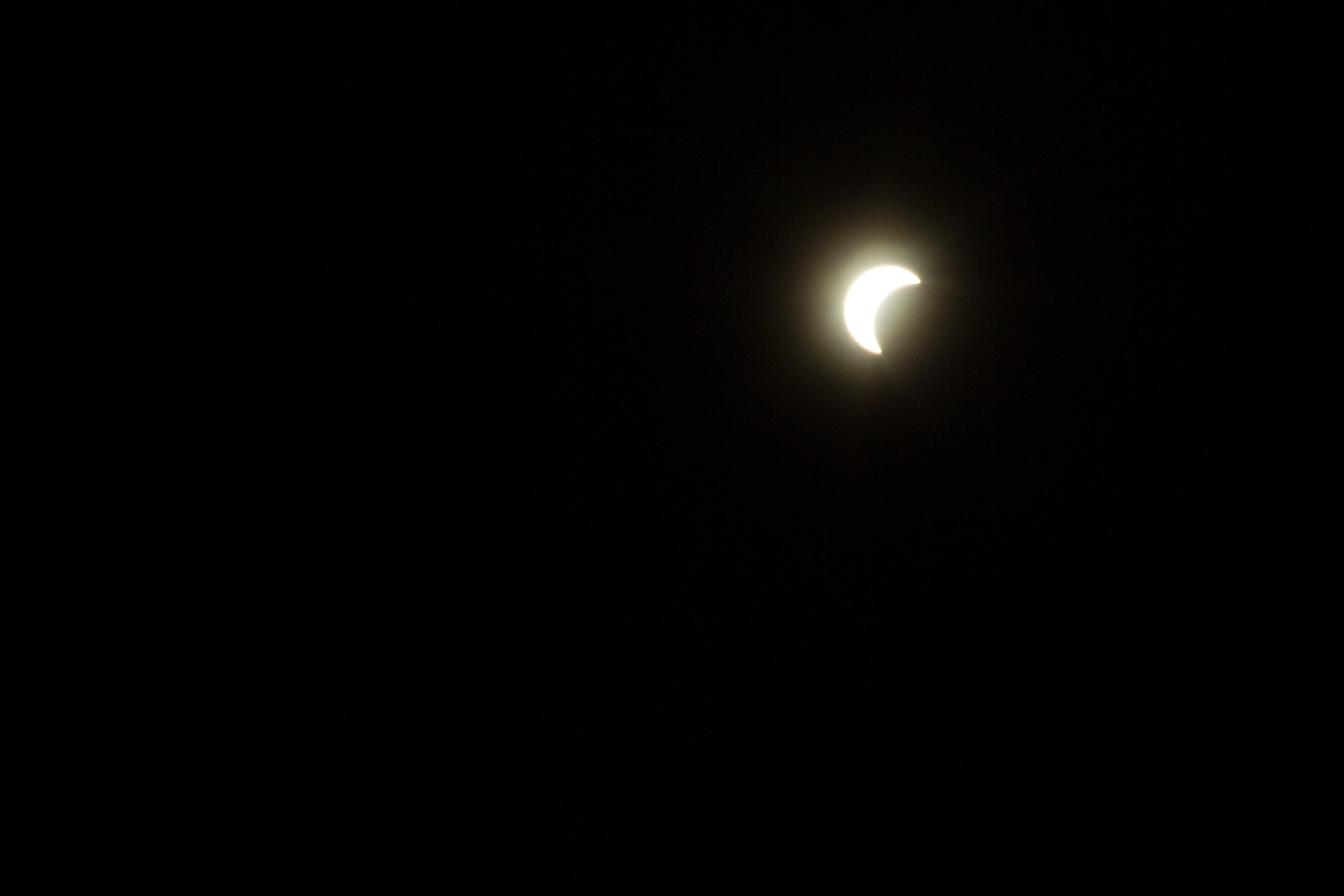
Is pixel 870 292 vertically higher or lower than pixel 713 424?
higher

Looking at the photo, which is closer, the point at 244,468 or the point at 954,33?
the point at 954,33

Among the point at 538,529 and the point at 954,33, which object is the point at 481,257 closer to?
the point at 538,529

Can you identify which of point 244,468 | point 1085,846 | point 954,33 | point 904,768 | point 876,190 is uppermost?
point 954,33

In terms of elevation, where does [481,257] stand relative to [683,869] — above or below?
above

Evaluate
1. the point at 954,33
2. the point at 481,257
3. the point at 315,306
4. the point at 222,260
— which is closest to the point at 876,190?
the point at 954,33
